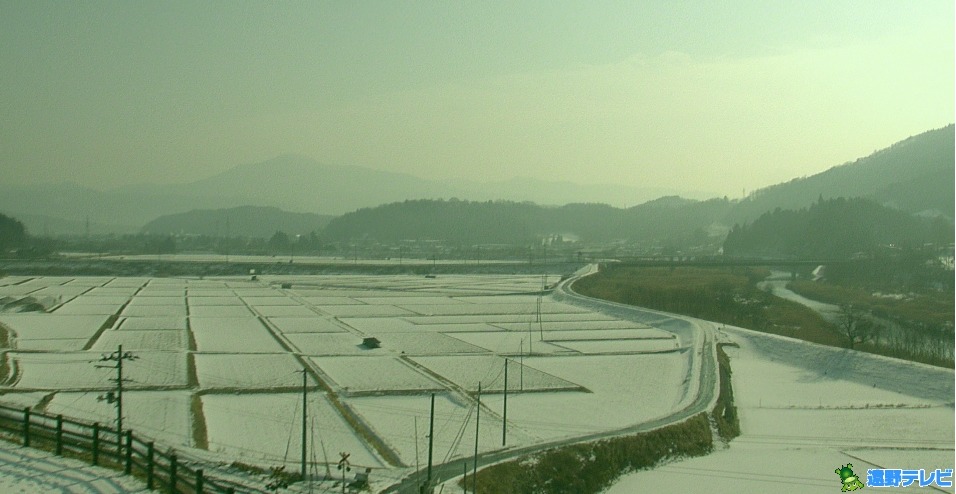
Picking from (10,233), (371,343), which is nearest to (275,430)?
(371,343)

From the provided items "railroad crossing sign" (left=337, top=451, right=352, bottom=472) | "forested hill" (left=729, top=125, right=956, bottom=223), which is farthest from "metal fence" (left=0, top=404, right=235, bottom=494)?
"forested hill" (left=729, top=125, right=956, bottom=223)

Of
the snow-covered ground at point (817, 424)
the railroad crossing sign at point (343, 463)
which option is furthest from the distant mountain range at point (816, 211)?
the railroad crossing sign at point (343, 463)

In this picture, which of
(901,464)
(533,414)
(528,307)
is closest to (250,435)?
(533,414)

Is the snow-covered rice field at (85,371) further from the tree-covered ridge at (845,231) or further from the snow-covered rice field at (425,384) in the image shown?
the tree-covered ridge at (845,231)

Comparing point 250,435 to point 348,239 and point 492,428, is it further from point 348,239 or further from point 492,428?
point 348,239

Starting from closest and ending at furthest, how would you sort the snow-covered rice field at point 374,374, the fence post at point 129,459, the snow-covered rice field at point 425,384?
1. the fence post at point 129,459
2. the snow-covered rice field at point 425,384
3. the snow-covered rice field at point 374,374
